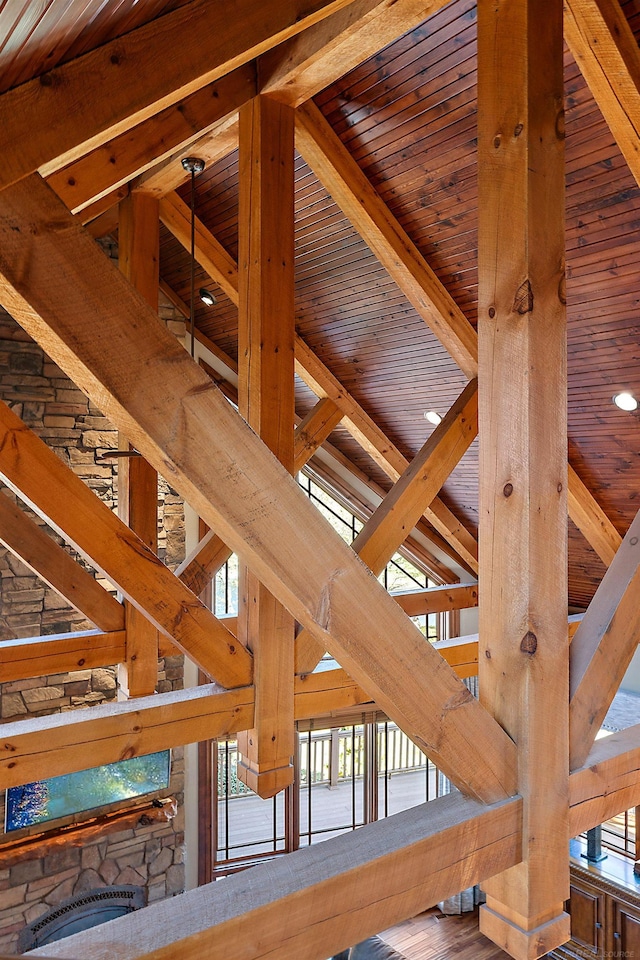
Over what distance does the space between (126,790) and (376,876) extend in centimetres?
498

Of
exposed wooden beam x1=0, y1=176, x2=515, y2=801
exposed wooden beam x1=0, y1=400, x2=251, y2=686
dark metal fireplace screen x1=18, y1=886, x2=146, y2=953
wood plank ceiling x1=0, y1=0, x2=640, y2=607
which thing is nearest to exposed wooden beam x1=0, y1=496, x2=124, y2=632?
exposed wooden beam x1=0, y1=400, x2=251, y2=686

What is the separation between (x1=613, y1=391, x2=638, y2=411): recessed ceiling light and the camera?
3701 mm

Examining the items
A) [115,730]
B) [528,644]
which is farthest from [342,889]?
[115,730]

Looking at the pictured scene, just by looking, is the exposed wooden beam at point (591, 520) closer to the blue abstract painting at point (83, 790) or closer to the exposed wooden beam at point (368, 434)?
the exposed wooden beam at point (368, 434)

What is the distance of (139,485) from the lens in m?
3.65

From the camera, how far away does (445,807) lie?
1.28 metres

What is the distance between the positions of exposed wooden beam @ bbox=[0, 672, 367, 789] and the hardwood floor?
426cm

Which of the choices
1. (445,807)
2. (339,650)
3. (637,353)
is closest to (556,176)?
(339,650)

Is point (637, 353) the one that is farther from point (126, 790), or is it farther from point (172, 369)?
point (126, 790)

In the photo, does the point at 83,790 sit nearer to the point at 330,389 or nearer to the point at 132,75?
the point at 330,389

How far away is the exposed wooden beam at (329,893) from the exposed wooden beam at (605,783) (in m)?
0.19

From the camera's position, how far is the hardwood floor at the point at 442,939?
18.9 feet

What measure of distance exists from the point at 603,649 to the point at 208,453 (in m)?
0.99

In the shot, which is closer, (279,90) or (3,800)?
(279,90)
